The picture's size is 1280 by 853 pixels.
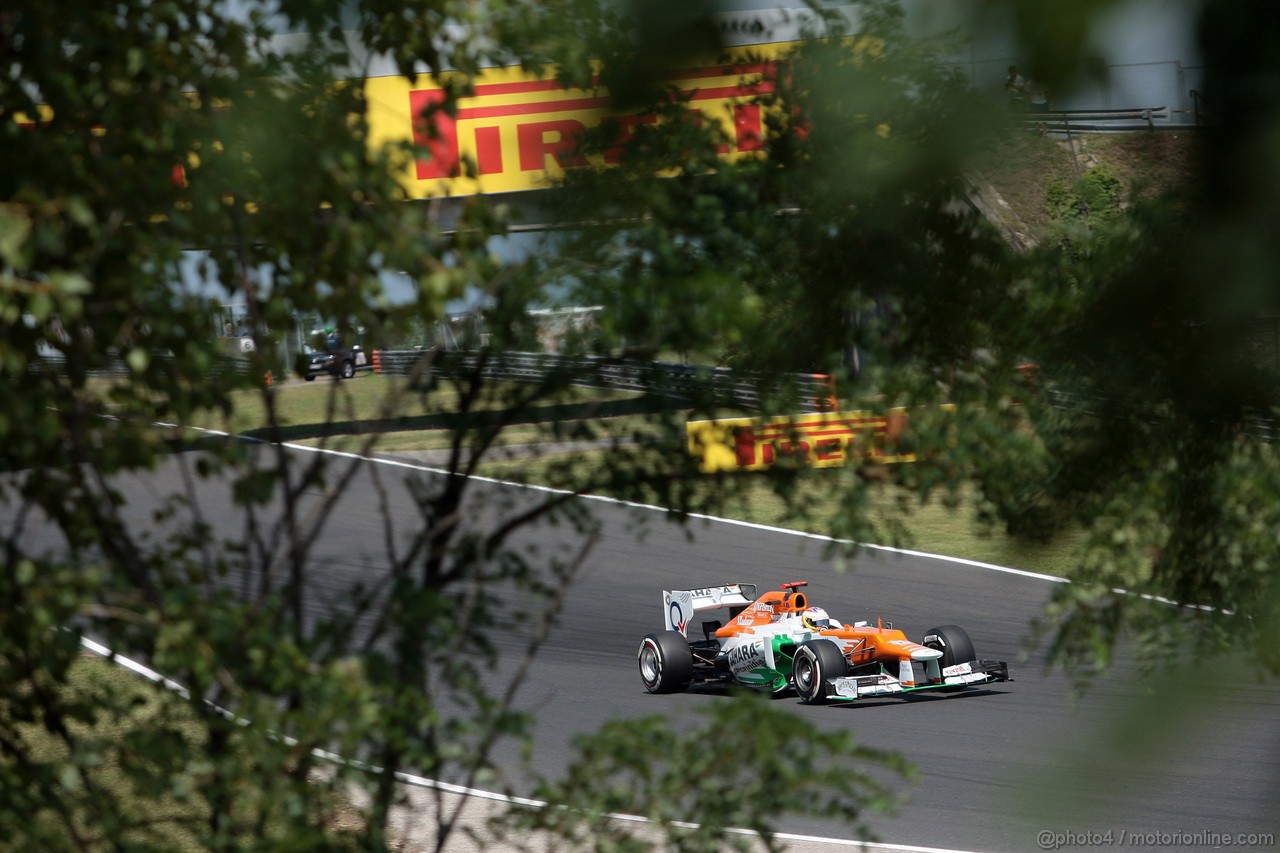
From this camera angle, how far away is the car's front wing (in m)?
10.2

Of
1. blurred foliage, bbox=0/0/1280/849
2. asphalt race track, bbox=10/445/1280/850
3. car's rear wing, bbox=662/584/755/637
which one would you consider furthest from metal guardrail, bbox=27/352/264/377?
car's rear wing, bbox=662/584/755/637

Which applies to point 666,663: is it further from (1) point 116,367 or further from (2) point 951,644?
(1) point 116,367

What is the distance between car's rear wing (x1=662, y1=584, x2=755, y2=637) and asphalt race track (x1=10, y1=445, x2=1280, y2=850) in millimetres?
603

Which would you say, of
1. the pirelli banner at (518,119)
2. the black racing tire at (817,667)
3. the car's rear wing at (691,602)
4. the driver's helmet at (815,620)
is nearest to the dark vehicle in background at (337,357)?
the pirelli banner at (518,119)

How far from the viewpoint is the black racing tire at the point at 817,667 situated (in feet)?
34.0

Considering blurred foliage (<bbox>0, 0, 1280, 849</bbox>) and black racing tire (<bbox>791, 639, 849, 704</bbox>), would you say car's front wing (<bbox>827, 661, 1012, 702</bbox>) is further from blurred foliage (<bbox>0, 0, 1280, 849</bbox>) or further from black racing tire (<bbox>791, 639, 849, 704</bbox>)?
blurred foliage (<bbox>0, 0, 1280, 849</bbox>)

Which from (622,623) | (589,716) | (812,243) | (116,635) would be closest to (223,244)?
(116,635)

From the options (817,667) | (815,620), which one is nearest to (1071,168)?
(817,667)

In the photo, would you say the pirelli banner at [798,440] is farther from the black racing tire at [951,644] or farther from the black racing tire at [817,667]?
the black racing tire at [951,644]

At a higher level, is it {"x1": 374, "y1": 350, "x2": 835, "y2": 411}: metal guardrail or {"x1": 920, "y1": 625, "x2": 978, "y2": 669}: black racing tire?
{"x1": 374, "y1": 350, "x2": 835, "y2": 411}: metal guardrail

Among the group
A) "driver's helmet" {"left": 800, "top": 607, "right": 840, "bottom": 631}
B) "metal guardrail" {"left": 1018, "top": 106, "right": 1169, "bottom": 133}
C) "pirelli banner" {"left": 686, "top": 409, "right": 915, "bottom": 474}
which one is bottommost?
"driver's helmet" {"left": 800, "top": 607, "right": 840, "bottom": 631}

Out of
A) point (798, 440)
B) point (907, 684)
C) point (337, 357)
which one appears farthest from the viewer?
point (907, 684)

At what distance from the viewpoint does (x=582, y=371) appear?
3.44 meters

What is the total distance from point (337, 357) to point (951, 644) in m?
8.02
